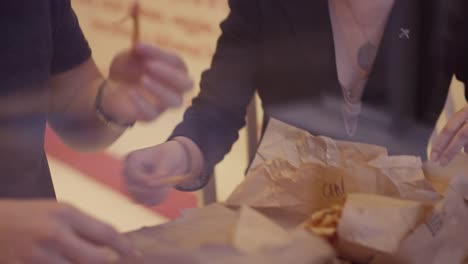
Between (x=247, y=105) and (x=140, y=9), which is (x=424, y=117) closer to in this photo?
(x=247, y=105)

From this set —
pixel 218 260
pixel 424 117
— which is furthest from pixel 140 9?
pixel 424 117

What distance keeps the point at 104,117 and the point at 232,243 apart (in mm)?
137

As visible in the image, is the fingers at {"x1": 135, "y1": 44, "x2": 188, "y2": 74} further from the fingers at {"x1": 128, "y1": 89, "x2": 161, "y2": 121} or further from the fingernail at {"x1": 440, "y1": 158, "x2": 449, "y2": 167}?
the fingernail at {"x1": 440, "y1": 158, "x2": 449, "y2": 167}

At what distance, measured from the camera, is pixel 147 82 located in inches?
18.6

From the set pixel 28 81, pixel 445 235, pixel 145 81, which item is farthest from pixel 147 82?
pixel 445 235

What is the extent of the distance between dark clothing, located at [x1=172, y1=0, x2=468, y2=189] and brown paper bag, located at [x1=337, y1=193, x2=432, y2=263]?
104 millimetres

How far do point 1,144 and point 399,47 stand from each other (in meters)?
0.34

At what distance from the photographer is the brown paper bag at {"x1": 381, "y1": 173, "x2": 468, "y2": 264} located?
0.49m

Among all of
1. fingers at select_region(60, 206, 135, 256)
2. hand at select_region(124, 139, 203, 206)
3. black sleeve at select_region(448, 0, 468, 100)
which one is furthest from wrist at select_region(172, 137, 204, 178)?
black sleeve at select_region(448, 0, 468, 100)

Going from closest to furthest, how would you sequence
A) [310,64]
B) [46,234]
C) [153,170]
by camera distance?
[46,234], [153,170], [310,64]

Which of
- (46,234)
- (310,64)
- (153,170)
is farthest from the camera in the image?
(310,64)

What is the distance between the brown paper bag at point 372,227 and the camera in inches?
18.9

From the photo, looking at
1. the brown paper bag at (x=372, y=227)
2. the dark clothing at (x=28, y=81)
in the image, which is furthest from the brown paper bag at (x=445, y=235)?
the dark clothing at (x=28, y=81)

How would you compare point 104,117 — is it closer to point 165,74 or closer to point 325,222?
point 165,74
